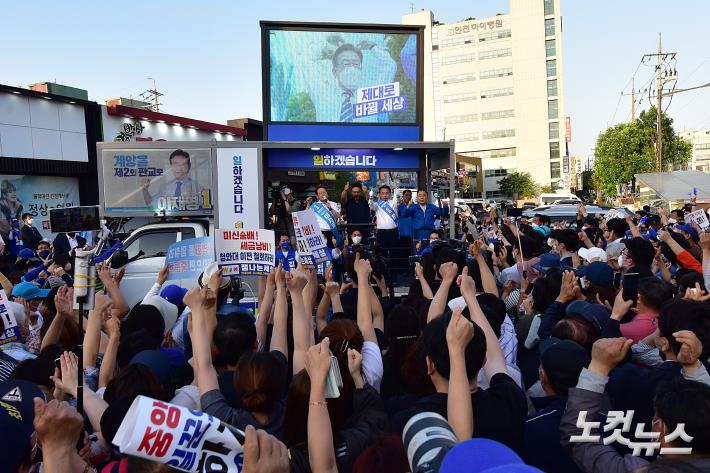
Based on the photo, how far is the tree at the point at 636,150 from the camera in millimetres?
49500

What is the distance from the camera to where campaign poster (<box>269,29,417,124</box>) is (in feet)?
37.2

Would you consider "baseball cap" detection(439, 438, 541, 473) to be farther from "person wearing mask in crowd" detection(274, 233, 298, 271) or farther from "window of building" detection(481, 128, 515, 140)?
"window of building" detection(481, 128, 515, 140)

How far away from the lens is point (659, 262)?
6.95 metres

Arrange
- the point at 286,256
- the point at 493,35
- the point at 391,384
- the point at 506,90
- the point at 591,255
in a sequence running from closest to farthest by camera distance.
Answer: the point at 391,384
the point at 591,255
the point at 286,256
the point at 506,90
the point at 493,35

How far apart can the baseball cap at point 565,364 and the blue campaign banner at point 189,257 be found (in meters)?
4.09

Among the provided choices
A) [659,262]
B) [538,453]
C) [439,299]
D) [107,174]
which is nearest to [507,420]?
[538,453]

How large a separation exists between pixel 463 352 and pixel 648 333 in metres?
2.28

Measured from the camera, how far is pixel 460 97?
3962 inches

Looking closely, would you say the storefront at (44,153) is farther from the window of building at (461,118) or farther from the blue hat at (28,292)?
the window of building at (461,118)

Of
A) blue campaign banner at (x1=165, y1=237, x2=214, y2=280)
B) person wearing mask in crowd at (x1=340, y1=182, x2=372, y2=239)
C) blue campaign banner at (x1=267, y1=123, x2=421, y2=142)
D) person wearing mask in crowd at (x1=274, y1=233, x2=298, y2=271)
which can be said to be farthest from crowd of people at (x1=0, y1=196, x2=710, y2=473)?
blue campaign banner at (x1=267, y1=123, x2=421, y2=142)

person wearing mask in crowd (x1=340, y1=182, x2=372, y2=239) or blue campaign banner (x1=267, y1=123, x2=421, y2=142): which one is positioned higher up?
blue campaign banner (x1=267, y1=123, x2=421, y2=142)

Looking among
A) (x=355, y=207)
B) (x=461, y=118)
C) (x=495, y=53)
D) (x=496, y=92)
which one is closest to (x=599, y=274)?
(x=355, y=207)

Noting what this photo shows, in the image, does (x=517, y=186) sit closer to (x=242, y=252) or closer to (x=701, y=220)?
(x=701, y=220)

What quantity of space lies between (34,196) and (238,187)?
49.8 ft
